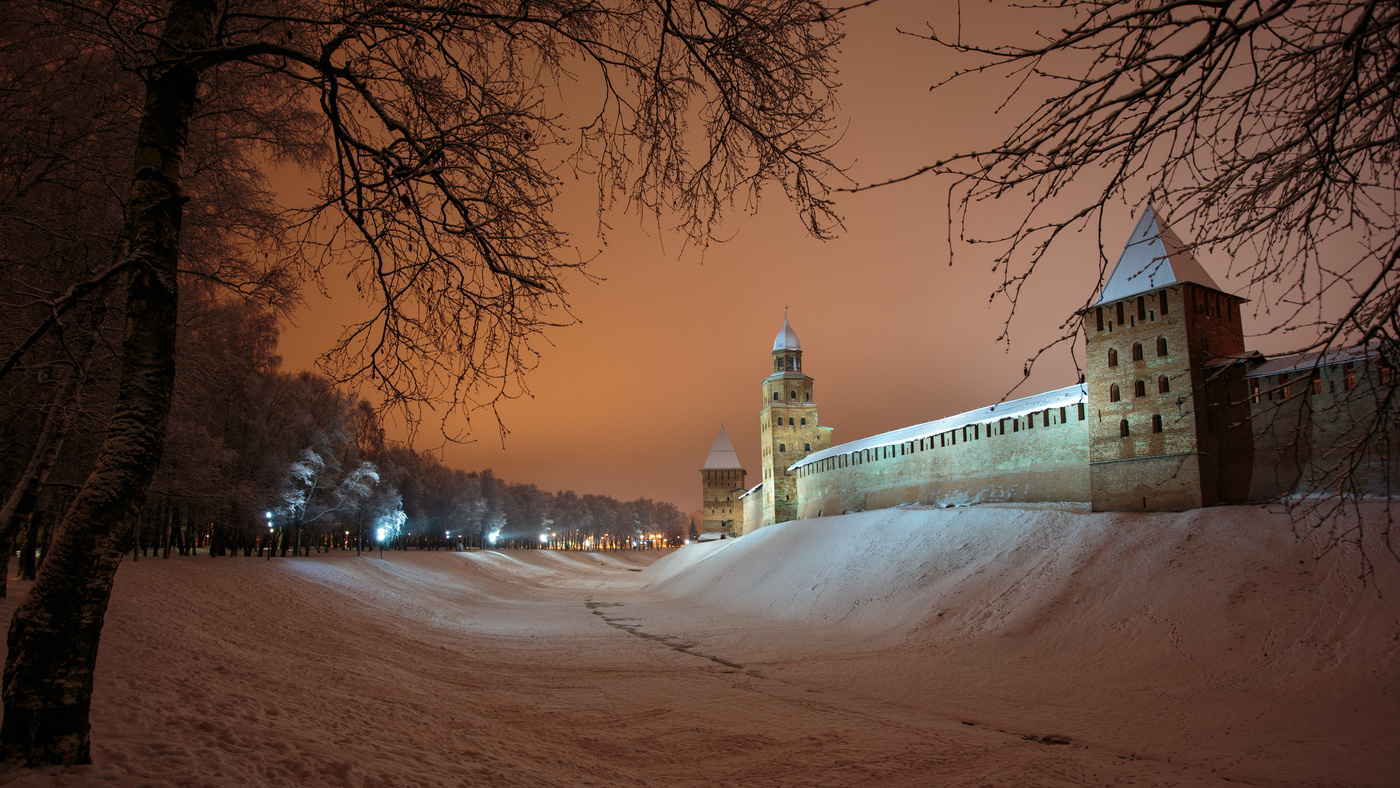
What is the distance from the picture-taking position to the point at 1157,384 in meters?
20.1

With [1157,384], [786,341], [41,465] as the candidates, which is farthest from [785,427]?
[41,465]

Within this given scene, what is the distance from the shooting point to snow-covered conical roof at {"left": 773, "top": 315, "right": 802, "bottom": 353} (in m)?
56.2

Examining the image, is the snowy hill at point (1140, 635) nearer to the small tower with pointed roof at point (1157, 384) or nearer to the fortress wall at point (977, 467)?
the small tower with pointed roof at point (1157, 384)

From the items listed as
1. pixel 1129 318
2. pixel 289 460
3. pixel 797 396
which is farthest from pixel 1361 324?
pixel 797 396

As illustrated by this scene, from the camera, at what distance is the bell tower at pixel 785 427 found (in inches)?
1969

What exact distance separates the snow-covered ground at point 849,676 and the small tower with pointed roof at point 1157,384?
1609mm

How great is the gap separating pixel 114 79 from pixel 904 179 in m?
8.21

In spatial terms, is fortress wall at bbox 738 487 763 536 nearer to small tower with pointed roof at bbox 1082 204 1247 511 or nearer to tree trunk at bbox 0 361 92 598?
small tower with pointed roof at bbox 1082 204 1247 511

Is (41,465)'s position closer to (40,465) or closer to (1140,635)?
(40,465)

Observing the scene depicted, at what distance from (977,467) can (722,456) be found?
49988 mm

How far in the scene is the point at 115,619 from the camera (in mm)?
10336

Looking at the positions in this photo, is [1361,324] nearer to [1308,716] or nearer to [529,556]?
[1308,716]

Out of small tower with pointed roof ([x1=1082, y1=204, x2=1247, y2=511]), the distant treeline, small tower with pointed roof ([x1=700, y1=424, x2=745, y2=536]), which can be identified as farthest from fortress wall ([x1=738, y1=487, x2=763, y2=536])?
small tower with pointed roof ([x1=1082, y1=204, x2=1247, y2=511])

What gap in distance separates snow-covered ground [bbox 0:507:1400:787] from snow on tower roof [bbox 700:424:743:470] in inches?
2003
